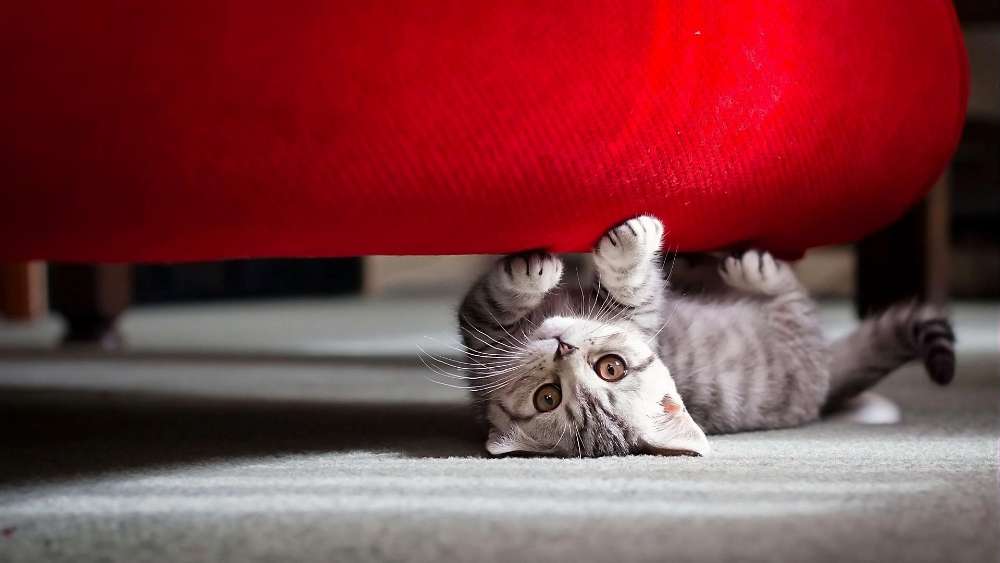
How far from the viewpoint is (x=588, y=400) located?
45.2 inches

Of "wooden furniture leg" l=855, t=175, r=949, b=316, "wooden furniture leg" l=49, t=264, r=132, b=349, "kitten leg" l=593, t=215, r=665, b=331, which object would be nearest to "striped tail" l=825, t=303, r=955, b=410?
"kitten leg" l=593, t=215, r=665, b=331

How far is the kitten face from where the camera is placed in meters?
1.13

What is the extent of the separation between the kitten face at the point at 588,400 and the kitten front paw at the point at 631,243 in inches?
3.2

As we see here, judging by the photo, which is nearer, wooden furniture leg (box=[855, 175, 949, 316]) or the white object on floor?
the white object on floor

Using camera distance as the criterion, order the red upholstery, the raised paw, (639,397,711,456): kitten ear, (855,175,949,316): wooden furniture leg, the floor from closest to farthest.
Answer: the floor
the red upholstery
(639,397,711,456): kitten ear
the raised paw
(855,175,949,316): wooden furniture leg

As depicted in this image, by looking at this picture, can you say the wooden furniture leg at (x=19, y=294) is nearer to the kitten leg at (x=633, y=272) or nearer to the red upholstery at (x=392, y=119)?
the red upholstery at (x=392, y=119)

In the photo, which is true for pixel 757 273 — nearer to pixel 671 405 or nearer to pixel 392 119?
pixel 671 405

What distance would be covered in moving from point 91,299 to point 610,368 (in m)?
1.80

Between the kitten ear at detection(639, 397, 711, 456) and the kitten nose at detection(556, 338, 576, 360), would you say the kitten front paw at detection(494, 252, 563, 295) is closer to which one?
the kitten nose at detection(556, 338, 576, 360)

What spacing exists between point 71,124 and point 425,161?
320 millimetres

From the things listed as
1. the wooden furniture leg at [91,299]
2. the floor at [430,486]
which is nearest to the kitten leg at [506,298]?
the floor at [430,486]

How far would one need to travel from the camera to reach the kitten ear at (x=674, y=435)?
110 cm

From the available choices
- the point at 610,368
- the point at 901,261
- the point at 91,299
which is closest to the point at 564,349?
the point at 610,368

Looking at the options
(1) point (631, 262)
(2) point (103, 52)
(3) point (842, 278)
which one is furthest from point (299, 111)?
(3) point (842, 278)
